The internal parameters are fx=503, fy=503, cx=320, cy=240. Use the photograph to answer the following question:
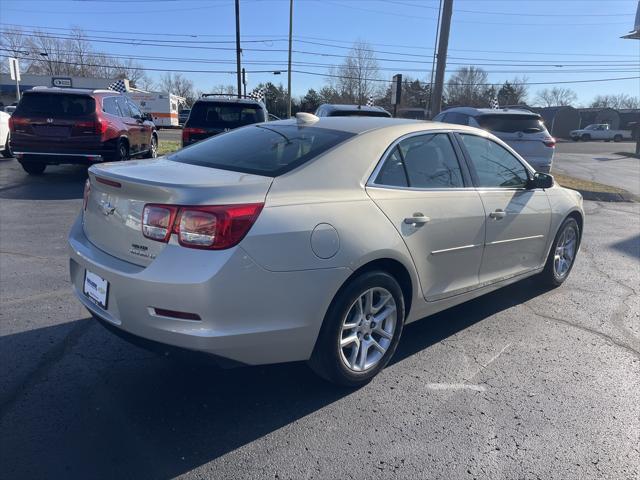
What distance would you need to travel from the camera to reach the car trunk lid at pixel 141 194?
2.54 meters

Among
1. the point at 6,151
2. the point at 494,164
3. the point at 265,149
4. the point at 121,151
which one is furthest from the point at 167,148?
the point at 265,149

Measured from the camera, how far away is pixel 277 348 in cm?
270

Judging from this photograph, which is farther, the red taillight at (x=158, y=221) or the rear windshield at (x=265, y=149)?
the rear windshield at (x=265, y=149)

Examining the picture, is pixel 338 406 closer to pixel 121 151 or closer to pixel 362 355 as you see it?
pixel 362 355

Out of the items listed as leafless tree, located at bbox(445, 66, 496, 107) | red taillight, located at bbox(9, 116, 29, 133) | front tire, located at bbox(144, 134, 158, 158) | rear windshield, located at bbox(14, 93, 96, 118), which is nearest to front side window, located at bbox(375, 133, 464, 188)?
rear windshield, located at bbox(14, 93, 96, 118)

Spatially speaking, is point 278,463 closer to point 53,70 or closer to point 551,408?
point 551,408

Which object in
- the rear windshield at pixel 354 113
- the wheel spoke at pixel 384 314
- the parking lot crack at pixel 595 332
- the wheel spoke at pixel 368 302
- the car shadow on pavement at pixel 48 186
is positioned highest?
the rear windshield at pixel 354 113

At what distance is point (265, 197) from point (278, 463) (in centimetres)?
133

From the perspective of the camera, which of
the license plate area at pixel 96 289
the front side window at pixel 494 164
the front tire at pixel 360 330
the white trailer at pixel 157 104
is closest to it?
the license plate area at pixel 96 289

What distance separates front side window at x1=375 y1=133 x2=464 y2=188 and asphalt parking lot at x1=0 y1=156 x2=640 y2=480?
4.09ft

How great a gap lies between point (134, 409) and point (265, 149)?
5.85 feet

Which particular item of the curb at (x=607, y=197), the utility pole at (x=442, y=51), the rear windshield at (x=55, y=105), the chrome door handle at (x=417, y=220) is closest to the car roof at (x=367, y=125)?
the chrome door handle at (x=417, y=220)

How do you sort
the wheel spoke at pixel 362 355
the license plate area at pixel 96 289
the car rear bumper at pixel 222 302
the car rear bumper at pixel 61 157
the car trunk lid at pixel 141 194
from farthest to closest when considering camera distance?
the car rear bumper at pixel 61 157 < the wheel spoke at pixel 362 355 < the license plate area at pixel 96 289 < the car trunk lid at pixel 141 194 < the car rear bumper at pixel 222 302

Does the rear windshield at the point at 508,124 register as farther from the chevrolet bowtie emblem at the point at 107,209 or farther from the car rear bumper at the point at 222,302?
the chevrolet bowtie emblem at the point at 107,209
